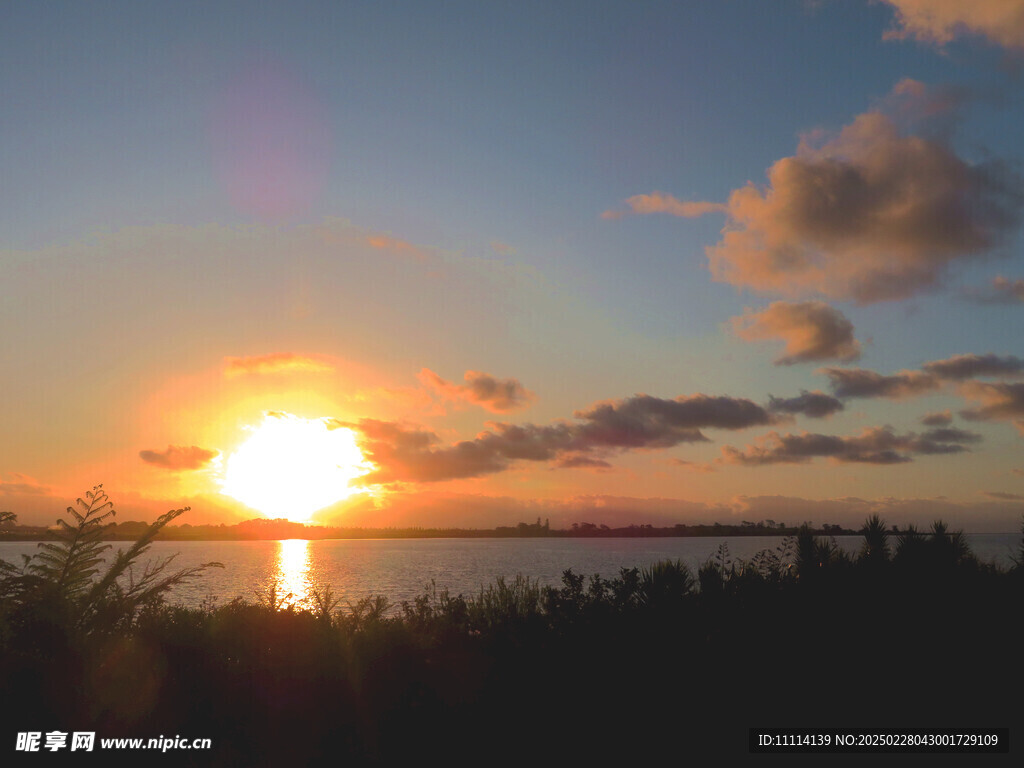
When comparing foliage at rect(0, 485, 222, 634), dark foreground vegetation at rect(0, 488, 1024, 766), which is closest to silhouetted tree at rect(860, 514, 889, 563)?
dark foreground vegetation at rect(0, 488, 1024, 766)

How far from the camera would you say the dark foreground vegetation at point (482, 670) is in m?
8.97

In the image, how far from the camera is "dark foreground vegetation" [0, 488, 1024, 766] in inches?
353

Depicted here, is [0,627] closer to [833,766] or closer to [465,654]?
[465,654]

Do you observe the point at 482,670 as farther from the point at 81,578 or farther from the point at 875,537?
the point at 875,537

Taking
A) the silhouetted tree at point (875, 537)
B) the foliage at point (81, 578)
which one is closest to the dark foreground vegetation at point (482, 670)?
the foliage at point (81, 578)

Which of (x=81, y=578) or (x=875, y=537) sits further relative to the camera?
(x=875, y=537)

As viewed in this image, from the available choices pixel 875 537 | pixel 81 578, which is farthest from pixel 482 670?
pixel 875 537

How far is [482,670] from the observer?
11164mm

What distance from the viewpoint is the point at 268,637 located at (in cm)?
1205

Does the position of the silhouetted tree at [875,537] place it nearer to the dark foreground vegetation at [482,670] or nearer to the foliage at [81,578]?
the dark foreground vegetation at [482,670]

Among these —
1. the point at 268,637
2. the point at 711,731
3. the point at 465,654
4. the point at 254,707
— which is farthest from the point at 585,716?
the point at 268,637

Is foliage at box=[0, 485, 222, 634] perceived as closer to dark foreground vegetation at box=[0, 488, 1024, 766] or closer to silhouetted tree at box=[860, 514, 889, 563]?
dark foreground vegetation at box=[0, 488, 1024, 766]

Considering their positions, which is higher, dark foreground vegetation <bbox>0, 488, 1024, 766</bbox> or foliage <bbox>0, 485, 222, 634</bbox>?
foliage <bbox>0, 485, 222, 634</bbox>

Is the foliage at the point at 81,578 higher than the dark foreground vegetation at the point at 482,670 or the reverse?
higher
